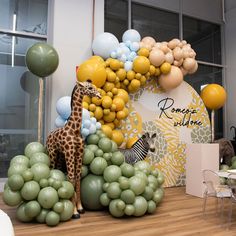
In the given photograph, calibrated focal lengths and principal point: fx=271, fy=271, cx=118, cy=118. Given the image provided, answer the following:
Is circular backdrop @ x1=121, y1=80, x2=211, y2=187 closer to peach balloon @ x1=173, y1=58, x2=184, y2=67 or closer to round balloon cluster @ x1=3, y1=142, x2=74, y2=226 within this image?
peach balloon @ x1=173, y1=58, x2=184, y2=67

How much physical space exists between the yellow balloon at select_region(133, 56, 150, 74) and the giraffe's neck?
1416 millimetres

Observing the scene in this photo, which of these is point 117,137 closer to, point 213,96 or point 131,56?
point 131,56

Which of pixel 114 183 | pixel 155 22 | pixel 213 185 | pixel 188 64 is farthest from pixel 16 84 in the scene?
pixel 213 185

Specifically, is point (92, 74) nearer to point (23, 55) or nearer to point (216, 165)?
point (23, 55)

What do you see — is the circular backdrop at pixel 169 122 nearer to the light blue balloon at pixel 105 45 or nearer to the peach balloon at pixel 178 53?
the peach balloon at pixel 178 53

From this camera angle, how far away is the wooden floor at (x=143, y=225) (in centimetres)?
280

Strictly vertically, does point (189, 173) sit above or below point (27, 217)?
above

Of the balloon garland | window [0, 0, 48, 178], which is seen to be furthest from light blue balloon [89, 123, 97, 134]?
window [0, 0, 48, 178]

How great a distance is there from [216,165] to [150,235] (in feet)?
6.87

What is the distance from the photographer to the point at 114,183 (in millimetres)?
3266

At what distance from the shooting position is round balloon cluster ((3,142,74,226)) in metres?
2.91

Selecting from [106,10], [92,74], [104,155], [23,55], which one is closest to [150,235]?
[104,155]

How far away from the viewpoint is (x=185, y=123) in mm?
5113

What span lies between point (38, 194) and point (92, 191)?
28.7 inches
